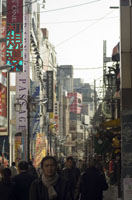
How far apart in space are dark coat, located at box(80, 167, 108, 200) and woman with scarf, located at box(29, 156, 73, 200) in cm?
481

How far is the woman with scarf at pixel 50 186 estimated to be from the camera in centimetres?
740

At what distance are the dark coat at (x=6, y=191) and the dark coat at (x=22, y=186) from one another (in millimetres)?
284

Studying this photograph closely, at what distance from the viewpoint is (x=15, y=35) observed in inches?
1797

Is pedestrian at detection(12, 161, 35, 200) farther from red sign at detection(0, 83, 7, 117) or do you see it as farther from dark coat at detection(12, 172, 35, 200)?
red sign at detection(0, 83, 7, 117)

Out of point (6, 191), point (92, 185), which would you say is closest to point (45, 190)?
point (6, 191)

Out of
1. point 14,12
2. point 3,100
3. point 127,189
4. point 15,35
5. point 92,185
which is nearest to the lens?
point 92,185

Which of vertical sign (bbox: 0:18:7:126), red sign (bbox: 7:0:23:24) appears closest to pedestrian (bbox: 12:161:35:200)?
vertical sign (bbox: 0:18:7:126)

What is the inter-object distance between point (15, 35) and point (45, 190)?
3895 cm

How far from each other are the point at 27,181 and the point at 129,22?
755 cm

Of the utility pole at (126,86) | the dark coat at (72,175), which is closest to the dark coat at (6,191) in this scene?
the utility pole at (126,86)

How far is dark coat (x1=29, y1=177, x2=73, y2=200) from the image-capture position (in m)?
7.51

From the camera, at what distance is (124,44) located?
16.0 meters

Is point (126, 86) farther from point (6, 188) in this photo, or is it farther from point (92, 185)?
point (6, 188)

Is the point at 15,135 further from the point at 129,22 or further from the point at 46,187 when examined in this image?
the point at 46,187
